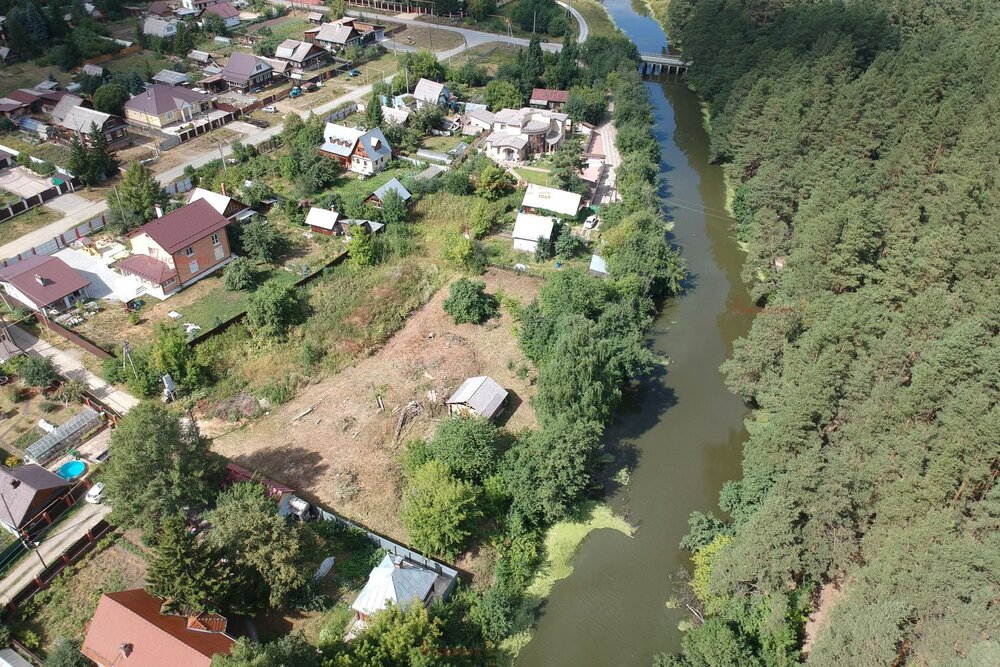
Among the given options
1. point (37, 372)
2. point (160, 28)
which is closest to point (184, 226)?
point (37, 372)

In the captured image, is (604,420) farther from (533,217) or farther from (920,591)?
(533,217)

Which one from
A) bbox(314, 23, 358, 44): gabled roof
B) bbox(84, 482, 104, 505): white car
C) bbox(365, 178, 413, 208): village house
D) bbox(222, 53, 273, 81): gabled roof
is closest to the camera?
bbox(84, 482, 104, 505): white car

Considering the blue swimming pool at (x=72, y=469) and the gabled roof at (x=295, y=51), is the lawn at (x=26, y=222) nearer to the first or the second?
A: the blue swimming pool at (x=72, y=469)

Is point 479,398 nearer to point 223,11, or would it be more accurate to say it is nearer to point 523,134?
point 523,134

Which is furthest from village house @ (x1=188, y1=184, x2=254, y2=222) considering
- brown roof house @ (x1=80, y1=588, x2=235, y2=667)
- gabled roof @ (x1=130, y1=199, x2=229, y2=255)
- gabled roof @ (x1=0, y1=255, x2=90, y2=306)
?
brown roof house @ (x1=80, y1=588, x2=235, y2=667)

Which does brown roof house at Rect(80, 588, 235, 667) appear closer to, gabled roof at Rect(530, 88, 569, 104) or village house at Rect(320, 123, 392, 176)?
village house at Rect(320, 123, 392, 176)

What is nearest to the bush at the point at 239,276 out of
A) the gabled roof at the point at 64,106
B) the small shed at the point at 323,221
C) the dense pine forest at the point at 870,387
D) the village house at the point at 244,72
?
the small shed at the point at 323,221
